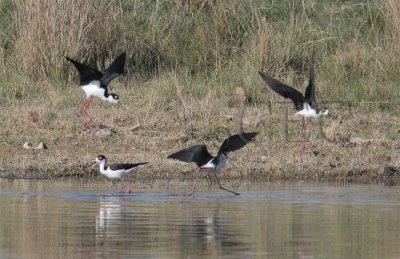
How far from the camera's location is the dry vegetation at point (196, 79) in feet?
39.8

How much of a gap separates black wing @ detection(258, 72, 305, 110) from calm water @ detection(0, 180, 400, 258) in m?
1.67

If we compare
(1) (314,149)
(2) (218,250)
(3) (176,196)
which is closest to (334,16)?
(1) (314,149)

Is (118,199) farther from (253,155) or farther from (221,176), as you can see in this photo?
(253,155)

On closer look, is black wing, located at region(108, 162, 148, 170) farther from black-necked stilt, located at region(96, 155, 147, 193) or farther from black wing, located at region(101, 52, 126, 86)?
black wing, located at region(101, 52, 126, 86)

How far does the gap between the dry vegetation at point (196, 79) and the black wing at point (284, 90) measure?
484 millimetres

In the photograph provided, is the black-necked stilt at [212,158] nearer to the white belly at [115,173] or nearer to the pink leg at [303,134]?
the white belly at [115,173]

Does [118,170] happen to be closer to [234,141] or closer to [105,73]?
[234,141]

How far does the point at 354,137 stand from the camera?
515 inches

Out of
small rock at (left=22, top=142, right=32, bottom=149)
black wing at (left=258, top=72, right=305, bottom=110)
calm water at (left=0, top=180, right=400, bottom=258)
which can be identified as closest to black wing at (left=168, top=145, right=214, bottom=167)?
calm water at (left=0, top=180, right=400, bottom=258)

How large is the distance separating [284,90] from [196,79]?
345 cm

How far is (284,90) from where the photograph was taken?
12.4 metres

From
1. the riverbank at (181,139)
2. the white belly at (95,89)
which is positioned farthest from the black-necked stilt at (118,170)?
the white belly at (95,89)

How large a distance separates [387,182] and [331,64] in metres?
4.73

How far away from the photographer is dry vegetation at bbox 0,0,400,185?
12.1m
